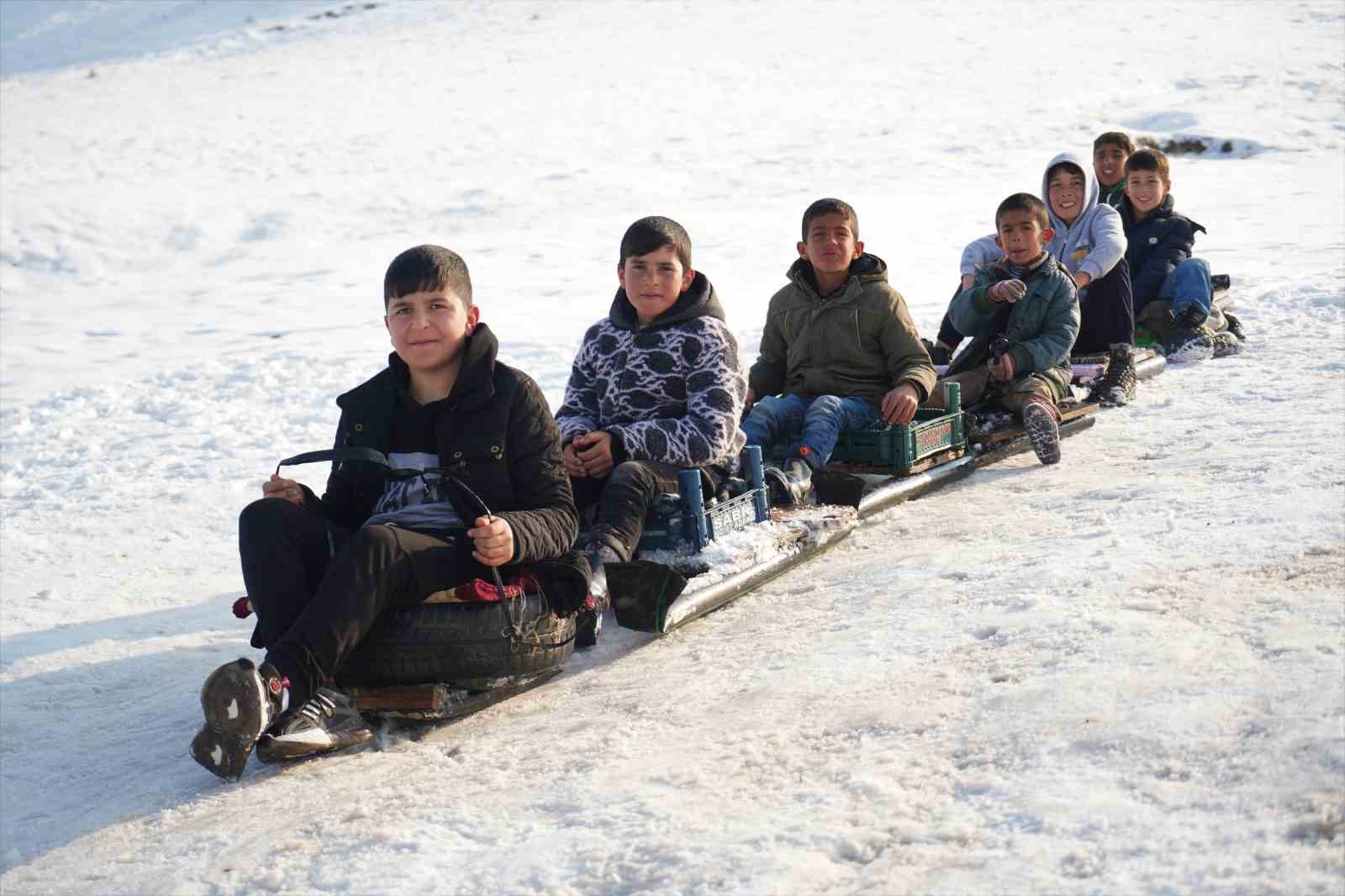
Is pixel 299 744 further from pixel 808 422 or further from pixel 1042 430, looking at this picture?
pixel 1042 430

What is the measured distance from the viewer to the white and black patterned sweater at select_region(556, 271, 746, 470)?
17.2 feet

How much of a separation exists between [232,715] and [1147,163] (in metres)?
7.77

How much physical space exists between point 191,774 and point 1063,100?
957 inches

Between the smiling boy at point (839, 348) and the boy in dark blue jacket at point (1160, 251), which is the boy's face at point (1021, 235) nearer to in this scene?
the smiling boy at point (839, 348)

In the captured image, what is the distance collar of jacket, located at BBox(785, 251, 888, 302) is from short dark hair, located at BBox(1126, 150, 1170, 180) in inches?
143

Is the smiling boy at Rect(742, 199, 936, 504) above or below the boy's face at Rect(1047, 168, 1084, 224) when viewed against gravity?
below

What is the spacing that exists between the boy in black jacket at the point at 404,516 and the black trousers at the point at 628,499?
53 cm

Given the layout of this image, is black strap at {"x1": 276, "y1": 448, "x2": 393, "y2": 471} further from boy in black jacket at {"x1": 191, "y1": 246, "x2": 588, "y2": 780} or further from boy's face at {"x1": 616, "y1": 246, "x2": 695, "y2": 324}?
boy's face at {"x1": 616, "y1": 246, "x2": 695, "y2": 324}

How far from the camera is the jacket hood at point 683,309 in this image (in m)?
5.37

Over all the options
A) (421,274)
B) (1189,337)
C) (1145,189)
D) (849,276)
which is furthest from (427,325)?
(1145,189)

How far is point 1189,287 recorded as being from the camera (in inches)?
358

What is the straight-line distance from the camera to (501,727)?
4.09m

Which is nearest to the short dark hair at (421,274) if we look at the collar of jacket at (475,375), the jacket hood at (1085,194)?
the collar of jacket at (475,375)

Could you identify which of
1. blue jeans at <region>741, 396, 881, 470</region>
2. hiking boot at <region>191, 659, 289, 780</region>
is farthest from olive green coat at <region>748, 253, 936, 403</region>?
hiking boot at <region>191, 659, 289, 780</region>
